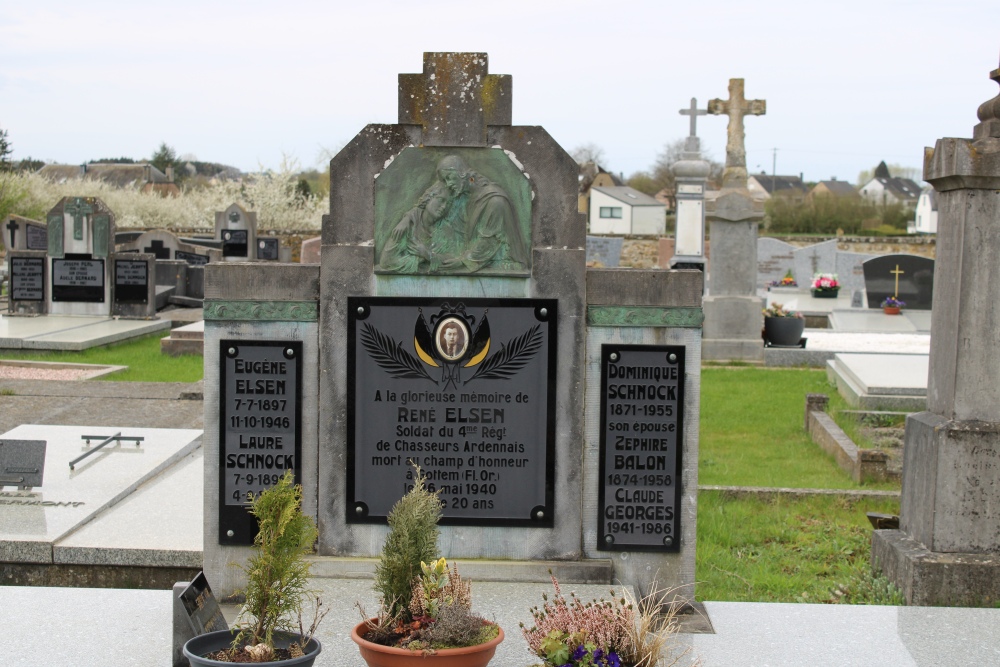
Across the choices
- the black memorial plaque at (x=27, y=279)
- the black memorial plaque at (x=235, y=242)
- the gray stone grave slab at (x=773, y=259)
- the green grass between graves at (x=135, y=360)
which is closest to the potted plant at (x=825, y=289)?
the gray stone grave slab at (x=773, y=259)

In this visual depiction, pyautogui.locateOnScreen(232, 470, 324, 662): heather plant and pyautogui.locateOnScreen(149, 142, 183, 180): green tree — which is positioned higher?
pyautogui.locateOnScreen(149, 142, 183, 180): green tree

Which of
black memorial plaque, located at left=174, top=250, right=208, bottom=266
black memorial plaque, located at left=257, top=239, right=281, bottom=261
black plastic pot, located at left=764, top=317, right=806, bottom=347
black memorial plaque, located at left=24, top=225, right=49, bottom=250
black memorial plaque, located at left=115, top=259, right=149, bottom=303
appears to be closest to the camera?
black plastic pot, located at left=764, top=317, right=806, bottom=347

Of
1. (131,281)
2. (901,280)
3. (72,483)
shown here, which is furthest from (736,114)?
(72,483)

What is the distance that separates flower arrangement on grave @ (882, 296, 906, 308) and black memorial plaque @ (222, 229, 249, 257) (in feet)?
46.9

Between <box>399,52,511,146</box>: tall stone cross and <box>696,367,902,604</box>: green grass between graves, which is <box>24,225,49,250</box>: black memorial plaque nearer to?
<box>696,367,902,604</box>: green grass between graves

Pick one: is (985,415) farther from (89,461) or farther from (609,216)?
(609,216)

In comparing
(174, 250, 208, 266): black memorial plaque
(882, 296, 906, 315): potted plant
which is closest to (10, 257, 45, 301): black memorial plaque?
(174, 250, 208, 266): black memorial plaque

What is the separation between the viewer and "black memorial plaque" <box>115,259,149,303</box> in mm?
19188

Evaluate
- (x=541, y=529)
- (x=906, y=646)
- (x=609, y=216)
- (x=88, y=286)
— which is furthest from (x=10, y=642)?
(x=609, y=216)

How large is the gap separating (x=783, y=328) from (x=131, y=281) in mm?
11018

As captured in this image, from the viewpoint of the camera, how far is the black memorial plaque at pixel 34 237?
1045 inches

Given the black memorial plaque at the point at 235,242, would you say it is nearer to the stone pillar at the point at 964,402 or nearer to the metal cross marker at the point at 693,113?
the metal cross marker at the point at 693,113

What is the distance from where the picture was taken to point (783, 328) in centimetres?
1702

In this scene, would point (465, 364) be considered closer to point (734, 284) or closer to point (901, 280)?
point (734, 284)
